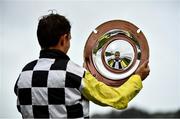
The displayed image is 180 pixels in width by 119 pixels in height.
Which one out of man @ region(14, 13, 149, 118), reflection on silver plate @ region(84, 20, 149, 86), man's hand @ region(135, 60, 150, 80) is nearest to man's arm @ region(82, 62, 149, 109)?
man @ region(14, 13, 149, 118)

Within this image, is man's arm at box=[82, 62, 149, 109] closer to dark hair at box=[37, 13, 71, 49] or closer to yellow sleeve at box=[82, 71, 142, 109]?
yellow sleeve at box=[82, 71, 142, 109]

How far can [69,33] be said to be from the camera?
5.29 feet

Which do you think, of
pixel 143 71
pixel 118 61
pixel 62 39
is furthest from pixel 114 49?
pixel 62 39

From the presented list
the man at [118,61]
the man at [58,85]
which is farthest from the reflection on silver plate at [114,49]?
the man at [58,85]

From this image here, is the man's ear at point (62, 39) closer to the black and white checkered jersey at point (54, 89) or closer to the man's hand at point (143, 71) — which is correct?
the black and white checkered jersey at point (54, 89)

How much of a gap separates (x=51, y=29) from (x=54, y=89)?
0.65ft

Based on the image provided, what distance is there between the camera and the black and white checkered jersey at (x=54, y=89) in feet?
5.08

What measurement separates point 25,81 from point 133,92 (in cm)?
36

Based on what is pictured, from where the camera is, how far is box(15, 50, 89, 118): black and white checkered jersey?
1.55 m

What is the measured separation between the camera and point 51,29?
5.20 ft

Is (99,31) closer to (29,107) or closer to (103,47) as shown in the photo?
(103,47)

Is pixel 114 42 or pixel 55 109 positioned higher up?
pixel 114 42

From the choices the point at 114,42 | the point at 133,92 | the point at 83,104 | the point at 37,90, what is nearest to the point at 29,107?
the point at 37,90

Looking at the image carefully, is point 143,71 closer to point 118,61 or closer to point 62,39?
point 118,61
